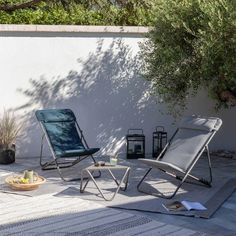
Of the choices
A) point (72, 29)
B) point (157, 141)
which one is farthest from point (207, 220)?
point (72, 29)

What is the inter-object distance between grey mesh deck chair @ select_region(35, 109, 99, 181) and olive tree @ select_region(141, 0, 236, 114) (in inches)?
64.8

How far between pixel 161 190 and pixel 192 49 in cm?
252

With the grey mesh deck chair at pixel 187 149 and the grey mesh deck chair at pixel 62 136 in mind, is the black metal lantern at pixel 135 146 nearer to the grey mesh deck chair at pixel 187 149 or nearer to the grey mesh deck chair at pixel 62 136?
the grey mesh deck chair at pixel 62 136

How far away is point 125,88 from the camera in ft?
30.8

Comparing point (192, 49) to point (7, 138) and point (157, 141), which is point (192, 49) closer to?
point (157, 141)

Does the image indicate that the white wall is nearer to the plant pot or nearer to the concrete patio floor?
the plant pot

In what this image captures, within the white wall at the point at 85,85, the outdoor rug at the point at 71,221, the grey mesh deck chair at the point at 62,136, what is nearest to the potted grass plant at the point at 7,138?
the white wall at the point at 85,85

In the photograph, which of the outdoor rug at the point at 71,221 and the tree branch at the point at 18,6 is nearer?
the outdoor rug at the point at 71,221

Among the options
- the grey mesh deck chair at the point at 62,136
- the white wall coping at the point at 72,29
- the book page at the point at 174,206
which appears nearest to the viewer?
the book page at the point at 174,206

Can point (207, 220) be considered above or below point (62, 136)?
below

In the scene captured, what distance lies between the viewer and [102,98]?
923cm

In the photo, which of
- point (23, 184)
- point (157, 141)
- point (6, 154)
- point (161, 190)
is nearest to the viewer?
point (23, 184)

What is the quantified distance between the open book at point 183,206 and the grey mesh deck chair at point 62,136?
1.92 meters

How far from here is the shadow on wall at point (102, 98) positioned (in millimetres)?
8781
